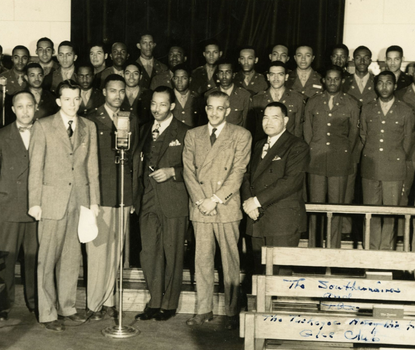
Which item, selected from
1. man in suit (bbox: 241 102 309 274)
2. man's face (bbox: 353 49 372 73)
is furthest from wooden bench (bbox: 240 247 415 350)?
man's face (bbox: 353 49 372 73)

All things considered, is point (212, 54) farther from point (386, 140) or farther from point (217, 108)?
point (217, 108)

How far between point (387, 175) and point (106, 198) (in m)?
2.54

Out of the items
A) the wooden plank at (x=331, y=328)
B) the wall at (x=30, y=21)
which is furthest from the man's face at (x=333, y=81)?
the wall at (x=30, y=21)

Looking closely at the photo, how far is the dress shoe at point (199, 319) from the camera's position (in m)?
5.29

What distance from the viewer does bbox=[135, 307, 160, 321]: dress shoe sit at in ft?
17.7

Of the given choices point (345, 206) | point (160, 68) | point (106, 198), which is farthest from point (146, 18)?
point (345, 206)

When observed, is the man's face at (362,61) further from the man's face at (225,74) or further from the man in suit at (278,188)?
the man in suit at (278,188)

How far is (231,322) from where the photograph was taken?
17.2ft

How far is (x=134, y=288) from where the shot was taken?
5.71 metres

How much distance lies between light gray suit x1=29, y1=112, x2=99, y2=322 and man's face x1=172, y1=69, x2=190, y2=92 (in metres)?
1.53

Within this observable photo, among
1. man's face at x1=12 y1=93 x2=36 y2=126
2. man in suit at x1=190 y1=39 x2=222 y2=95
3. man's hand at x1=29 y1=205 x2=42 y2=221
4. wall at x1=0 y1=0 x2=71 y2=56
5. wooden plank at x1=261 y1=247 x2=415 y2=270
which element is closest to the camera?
wooden plank at x1=261 y1=247 x2=415 y2=270

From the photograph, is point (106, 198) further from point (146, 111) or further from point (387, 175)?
point (387, 175)

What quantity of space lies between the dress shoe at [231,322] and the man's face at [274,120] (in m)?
1.42

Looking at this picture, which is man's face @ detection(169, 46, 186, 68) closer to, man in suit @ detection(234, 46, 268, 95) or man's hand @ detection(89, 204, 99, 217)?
man in suit @ detection(234, 46, 268, 95)
